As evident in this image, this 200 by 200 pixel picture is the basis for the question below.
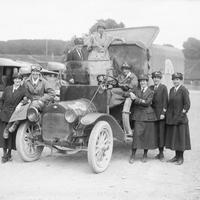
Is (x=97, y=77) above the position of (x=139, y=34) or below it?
below

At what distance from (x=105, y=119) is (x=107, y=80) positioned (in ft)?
2.81

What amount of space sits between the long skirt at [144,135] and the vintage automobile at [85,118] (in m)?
0.17

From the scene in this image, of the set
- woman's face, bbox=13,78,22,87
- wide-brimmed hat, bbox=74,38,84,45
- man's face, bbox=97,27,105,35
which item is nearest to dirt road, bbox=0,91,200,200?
woman's face, bbox=13,78,22,87

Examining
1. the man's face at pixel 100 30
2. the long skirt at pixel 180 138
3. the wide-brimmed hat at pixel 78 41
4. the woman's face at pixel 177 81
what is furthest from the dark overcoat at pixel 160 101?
the wide-brimmed hat at pixel 78 41

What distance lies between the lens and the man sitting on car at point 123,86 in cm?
741

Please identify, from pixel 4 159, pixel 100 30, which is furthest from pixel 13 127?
pixel 100 30

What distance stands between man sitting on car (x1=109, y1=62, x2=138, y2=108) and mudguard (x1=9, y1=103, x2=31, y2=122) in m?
1.56

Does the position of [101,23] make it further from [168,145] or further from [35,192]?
[35,192]

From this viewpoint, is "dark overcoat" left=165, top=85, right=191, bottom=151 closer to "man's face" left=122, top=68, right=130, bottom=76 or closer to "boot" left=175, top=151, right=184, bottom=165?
"boot" left=175, top=151, right=184, bottom=165

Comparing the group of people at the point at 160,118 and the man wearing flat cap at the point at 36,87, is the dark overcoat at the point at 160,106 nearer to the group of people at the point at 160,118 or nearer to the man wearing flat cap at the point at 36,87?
the group of people at the point at 160,118

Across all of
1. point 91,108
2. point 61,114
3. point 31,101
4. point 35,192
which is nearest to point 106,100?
point 91,108

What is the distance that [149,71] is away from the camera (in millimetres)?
8547

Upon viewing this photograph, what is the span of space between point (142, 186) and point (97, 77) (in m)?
2.69

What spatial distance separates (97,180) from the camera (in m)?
6.05
